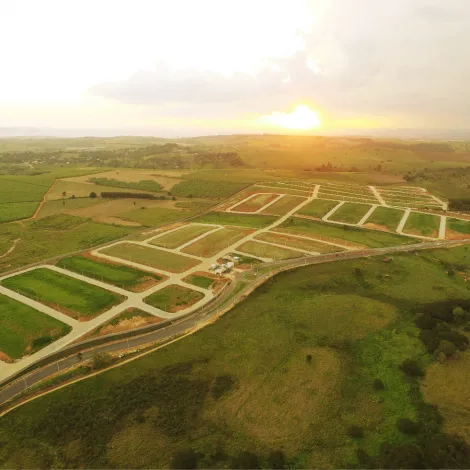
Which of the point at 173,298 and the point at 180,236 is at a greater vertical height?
the point at 180,236

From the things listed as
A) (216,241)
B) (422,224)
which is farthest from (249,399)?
(422,224)

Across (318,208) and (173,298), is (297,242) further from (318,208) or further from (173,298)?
(318,208)

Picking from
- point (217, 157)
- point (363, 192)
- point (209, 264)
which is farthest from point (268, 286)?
point (217, 157)

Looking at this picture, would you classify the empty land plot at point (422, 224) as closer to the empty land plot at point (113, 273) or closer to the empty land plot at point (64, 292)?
the empty land plot at point (113, 273)

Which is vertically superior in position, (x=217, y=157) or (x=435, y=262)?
(x=217, y=157)

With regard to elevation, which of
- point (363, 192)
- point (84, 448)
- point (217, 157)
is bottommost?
point (84, 448)

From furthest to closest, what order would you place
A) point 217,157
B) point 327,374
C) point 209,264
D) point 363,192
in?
point 217,157
point 363,192
point 209,264
point 327,374

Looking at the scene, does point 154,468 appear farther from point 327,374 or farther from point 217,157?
point 217,157

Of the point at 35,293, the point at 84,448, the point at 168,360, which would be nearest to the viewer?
the point at 84,448
